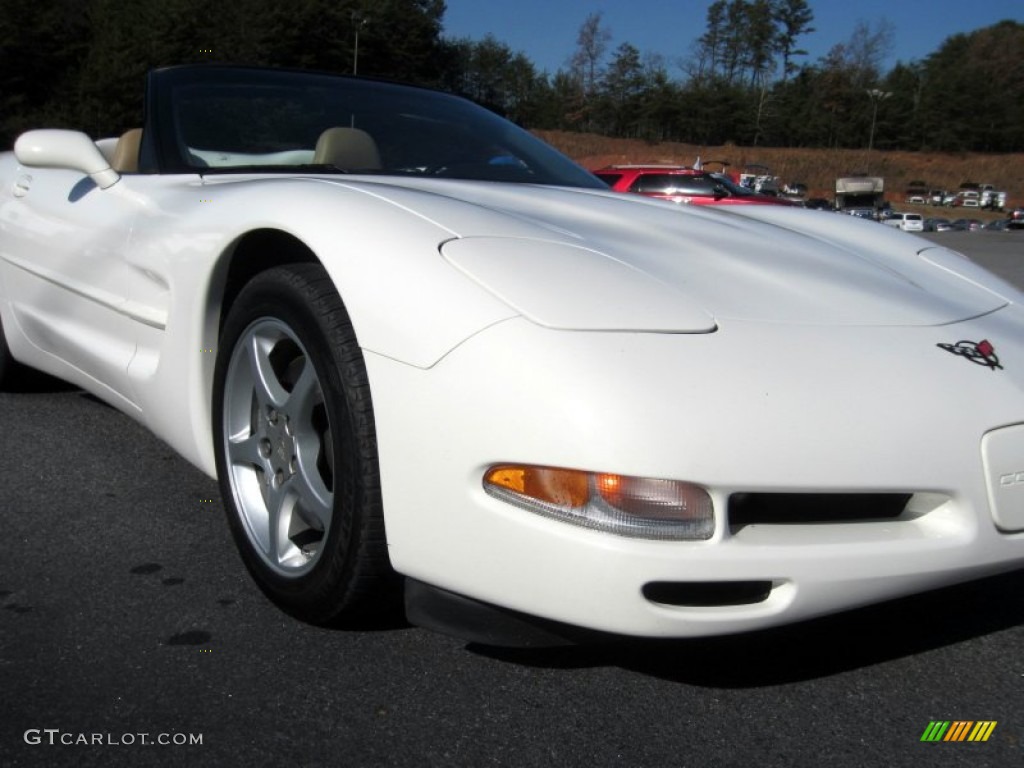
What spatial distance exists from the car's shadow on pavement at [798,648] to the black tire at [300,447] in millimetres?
322

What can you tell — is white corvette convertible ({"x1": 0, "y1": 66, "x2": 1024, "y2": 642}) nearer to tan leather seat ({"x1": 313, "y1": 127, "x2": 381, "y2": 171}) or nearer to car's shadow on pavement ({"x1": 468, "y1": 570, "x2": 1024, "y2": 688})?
car's shadow on pavement ({"x1": 468, "y1": 570, "x2": 1024, "y2": 688})

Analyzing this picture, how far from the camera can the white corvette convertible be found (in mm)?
1450

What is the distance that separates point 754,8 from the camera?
318ft

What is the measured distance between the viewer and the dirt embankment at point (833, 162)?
75.7 m

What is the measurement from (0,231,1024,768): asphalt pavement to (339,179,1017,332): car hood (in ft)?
2.06

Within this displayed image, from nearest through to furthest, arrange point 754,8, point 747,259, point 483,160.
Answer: point 747,259 < point 483,160 < point 754,8

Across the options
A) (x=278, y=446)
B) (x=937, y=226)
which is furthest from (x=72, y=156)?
(x=937, y=226)

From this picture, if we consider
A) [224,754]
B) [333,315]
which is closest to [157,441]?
[333,315]

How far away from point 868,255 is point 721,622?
3.84 feet

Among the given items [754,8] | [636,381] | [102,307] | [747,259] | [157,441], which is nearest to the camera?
[636,381]

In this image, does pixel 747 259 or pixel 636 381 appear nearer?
pixel 636 381

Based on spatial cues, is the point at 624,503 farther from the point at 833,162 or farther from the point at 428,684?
the point at 833,162

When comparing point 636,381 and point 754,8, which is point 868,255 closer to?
point 636,381

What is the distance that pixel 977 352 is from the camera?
1.74 metres
